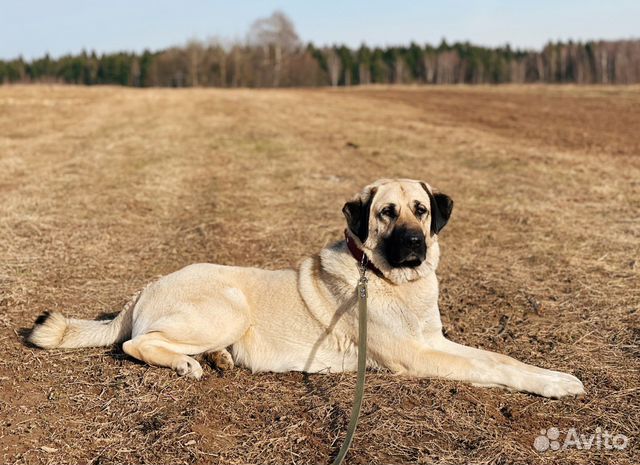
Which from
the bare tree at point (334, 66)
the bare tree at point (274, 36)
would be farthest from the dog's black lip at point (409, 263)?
the bare tree at point (334, 66)

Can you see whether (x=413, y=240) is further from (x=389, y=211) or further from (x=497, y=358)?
(x=497, y=358)

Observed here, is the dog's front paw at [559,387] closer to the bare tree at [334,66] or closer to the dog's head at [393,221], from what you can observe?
the dog's head at [393,221]

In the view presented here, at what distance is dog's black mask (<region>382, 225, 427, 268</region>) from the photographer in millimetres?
4098

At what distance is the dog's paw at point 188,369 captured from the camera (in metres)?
4.29

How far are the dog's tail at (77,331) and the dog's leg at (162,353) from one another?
16.1 inches

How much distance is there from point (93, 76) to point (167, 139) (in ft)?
330

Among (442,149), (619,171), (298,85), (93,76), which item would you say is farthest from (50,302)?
(93,76)

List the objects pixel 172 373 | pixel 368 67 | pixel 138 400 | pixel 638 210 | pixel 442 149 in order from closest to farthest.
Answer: pixel 138 400 → pixel 172 373 → pixel 638 210 → pixel 442 149 → pixel 368 67

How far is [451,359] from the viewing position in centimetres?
418

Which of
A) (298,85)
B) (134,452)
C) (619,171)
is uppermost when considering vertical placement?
(298,85)

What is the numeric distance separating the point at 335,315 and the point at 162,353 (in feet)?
4.26

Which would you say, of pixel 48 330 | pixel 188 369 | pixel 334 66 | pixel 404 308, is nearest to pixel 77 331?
pixel 48 330

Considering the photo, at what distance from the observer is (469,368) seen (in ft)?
13.5

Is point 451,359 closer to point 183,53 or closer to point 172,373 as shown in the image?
point 172,373
